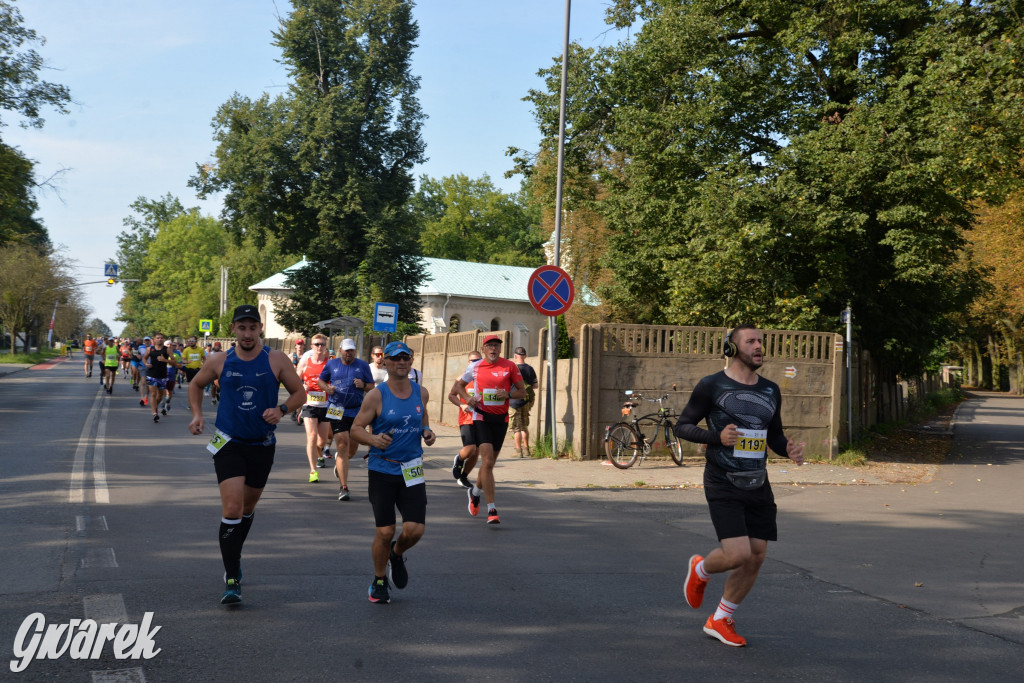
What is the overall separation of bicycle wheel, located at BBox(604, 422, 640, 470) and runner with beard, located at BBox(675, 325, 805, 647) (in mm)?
9353

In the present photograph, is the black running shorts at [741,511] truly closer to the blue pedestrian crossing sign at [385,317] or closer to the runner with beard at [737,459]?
the runner with beard at [737,459]

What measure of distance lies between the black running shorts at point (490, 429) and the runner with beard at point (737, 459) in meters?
4.38

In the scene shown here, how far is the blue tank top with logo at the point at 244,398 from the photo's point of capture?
20.4ft

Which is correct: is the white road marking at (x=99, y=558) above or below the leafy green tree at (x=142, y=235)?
below

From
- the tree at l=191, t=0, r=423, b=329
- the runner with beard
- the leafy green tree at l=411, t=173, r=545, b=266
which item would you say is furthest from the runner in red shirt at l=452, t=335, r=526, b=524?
the leafy green tree at l=411, t=173, r=545, b=266

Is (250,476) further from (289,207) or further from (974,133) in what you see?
(289,207)

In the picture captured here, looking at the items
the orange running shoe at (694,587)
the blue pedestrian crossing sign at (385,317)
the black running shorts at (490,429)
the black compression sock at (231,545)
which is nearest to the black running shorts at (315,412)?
the black running shorts at (490,429)

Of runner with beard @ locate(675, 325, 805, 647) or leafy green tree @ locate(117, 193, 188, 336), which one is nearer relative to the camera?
runner with beard @ locate(675, 325, 805, 647)

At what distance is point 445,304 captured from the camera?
234 feet

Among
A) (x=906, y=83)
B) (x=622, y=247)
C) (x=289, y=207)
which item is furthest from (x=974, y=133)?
(x=289, y=207)

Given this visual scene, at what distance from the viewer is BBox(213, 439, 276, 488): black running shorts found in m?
6.14

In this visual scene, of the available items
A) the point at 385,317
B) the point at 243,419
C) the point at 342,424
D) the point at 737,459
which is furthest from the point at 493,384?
the point at 385,317

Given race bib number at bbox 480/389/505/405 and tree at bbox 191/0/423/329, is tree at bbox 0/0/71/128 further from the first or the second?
race bib number at bbox 480/389/505/405

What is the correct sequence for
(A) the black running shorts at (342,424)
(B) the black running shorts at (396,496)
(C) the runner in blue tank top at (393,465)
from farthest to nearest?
(A) the black running shorts at (342,424) < (B) the black running shorts at (396,496) < (C) the runner in blue tank top at (393,465)
